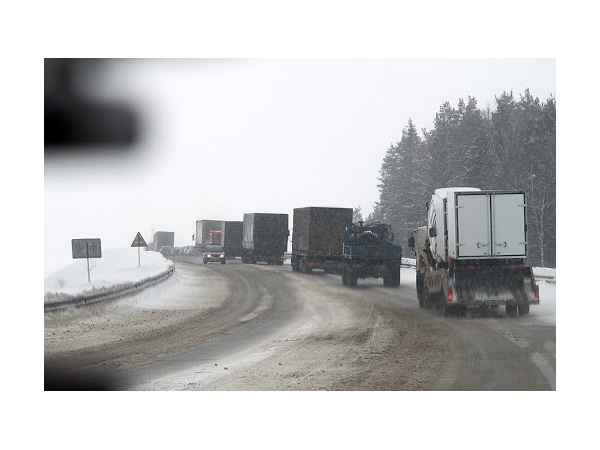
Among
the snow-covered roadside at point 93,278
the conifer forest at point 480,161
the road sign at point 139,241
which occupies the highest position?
the conifer forest at point 480,161

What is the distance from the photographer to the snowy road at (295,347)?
34.9 feet

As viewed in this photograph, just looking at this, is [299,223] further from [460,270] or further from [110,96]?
[110,96]

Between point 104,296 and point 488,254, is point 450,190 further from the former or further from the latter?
point 104,296

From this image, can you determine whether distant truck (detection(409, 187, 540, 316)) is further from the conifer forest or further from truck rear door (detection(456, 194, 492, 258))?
the conifer forest

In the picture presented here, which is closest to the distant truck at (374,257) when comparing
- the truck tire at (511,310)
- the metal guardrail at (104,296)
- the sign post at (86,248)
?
the metal guardrail at (104,296)

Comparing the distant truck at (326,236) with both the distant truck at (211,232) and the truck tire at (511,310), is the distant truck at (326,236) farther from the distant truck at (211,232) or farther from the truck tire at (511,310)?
the distant truck at (211,232)

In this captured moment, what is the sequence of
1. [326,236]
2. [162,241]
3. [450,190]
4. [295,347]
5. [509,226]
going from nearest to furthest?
[295,347] → [509,226] → [450,190] → [326,236] → [162,241]

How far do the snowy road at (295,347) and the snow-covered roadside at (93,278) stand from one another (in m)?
0.51

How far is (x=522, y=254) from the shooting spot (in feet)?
53.9

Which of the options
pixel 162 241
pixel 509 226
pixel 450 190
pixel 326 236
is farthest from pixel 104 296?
pixel 162 241

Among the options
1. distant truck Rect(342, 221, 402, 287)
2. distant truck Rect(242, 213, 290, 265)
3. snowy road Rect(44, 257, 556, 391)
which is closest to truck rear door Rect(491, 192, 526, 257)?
snowy road Rect(44, 257, 556, 391)

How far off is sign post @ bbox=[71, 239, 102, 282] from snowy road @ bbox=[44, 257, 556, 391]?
63.5 inches

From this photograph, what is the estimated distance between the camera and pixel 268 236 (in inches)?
1923

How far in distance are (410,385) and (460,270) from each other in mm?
6935
